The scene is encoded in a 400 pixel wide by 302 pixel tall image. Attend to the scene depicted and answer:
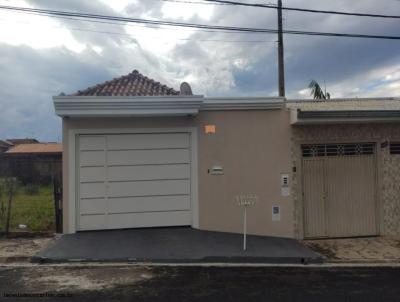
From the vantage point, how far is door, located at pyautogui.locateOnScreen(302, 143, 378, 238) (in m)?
12.3

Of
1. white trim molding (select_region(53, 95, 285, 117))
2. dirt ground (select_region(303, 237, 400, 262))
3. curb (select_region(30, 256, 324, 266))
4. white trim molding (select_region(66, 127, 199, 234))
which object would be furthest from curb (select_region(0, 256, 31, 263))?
dirt ground (select_region(303, 237, 400, 262))

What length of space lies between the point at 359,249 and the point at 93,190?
685cm

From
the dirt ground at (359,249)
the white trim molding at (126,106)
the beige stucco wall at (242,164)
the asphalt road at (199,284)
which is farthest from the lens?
the beige stucco wall at (242,164)

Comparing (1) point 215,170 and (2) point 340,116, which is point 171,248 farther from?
(2) point 340,116

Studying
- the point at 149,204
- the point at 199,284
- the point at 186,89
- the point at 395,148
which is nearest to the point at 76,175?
the point at 149,204

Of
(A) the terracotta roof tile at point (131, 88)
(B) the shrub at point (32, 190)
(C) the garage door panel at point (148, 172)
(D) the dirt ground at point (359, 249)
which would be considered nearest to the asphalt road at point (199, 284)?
(D) the dirt ground at point (359, 249)

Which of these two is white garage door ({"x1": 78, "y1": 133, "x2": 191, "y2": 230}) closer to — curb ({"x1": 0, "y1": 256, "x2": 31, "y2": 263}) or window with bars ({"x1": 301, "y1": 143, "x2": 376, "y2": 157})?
curb ({"x1": 0, "y1": 256, "x2": 31, "y2": 263})

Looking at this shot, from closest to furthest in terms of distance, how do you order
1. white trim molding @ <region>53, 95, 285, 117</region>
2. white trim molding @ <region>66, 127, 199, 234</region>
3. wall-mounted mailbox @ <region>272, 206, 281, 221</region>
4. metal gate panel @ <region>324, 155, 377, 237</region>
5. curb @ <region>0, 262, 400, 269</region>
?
curb @ <region>0, 262, 400, 269</region>, white trim molding @ <region>53, 95, 285, 117</region>, white trim molding @ <region>66, 127, 199, 234</region>, wall-mounted mailbox @ <region>272, 206, 281, 221</region>, metal gate panel @ <region>324, 155, 377, 237</region>

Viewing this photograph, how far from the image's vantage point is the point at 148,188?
470 inches

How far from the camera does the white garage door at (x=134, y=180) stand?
11.7 meters

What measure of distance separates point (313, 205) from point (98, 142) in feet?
19.9

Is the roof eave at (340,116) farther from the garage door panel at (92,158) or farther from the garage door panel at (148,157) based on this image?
the garage door panel at (92,158)

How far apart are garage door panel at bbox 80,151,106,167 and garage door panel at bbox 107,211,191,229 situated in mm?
1433

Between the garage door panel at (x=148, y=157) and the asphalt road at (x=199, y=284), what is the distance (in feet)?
12.1
